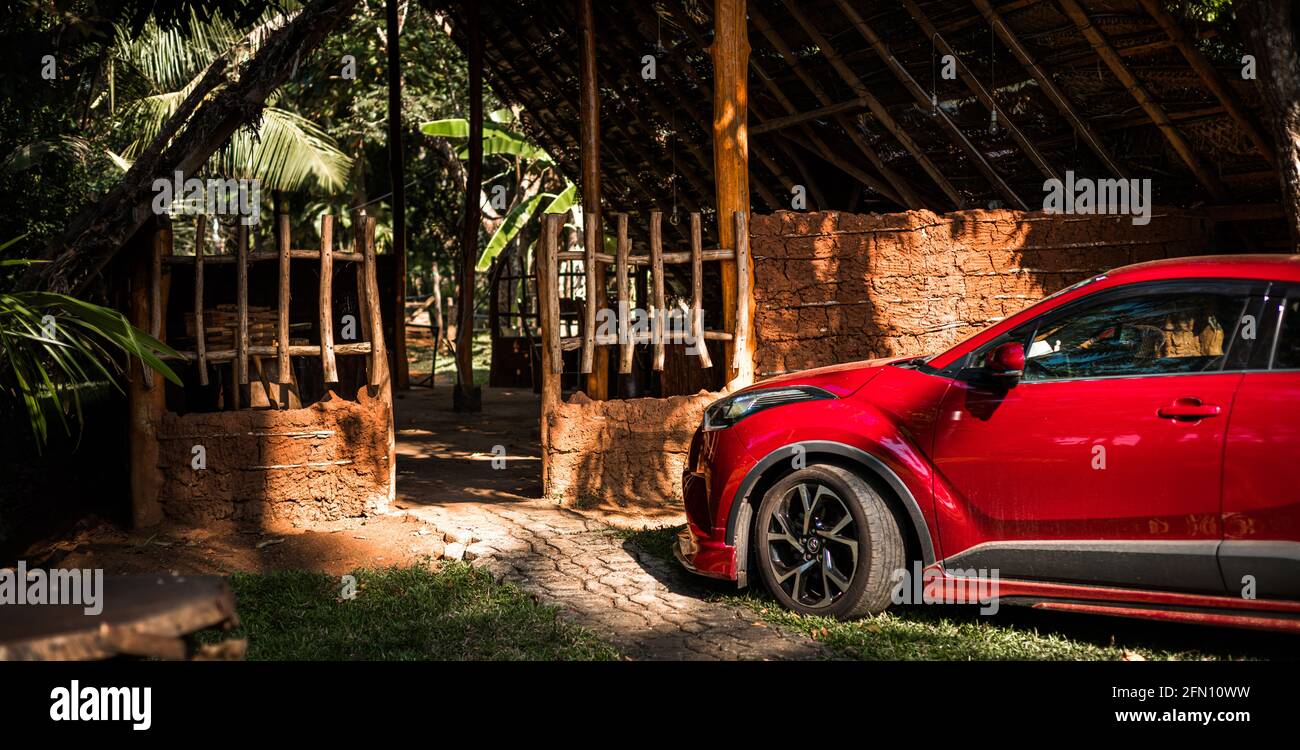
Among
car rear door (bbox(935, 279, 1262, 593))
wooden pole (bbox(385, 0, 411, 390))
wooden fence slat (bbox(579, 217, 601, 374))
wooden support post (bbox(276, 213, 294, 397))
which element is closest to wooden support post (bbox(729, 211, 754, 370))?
wooden fence slat (bbox(579, 217, 601, 374))

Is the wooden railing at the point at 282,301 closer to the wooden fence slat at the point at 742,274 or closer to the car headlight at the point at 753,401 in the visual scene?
the wooden fence slat at the point at 742,274

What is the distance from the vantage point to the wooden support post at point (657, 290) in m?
8.02

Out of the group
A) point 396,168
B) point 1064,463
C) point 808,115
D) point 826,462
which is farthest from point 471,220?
point 1064,463

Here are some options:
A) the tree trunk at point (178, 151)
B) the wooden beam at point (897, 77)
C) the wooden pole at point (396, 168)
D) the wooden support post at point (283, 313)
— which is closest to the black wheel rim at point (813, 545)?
the wooden support post at point (283, 313)

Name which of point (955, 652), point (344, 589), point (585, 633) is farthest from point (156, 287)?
point (955, 652)

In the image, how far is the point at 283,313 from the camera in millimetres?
7555

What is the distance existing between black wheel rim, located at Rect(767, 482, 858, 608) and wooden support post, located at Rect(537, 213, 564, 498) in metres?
3.09

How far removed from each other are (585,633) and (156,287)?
4.31 m

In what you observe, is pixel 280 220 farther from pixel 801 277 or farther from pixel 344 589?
pixel 801 277

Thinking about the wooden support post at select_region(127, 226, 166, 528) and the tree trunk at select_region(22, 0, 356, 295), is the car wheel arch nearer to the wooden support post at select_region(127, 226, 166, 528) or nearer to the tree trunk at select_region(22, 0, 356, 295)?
the wooden support post at select_region(127, 226, 166, 528)

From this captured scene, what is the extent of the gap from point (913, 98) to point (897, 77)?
30cm

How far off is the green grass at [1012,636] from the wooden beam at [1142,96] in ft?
16.4

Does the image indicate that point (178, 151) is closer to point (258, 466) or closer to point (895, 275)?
point (258, 466)
